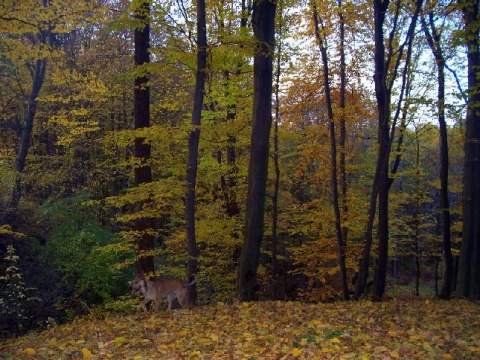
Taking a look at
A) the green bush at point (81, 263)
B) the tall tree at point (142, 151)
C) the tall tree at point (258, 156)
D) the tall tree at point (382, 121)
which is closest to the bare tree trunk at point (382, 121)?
the tall tree at point (382, 121)

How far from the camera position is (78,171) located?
19.5 m

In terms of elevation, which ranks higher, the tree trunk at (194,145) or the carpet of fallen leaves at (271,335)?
the tree trunk at (194,145)

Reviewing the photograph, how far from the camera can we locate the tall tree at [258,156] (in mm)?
8633

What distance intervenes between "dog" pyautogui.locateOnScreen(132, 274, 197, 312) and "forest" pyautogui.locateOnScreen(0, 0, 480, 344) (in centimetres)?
52

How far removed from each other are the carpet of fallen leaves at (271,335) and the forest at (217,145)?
47 cm

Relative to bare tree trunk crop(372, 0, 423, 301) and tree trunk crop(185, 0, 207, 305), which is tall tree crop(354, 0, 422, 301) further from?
tree trunk crop(185, 0, 207, 305)

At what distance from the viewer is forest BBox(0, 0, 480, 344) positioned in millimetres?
8820

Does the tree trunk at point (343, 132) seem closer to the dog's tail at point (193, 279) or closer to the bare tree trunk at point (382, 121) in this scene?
the bare tree trunk at point (382, 121)

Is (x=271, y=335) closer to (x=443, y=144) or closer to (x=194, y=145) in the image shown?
(x=194, y=145)

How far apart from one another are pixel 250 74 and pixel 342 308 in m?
7.11

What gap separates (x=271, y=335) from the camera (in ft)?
18.5

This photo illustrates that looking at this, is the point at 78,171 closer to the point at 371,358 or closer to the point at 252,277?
the point at 252,277

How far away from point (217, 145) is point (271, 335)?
647cm

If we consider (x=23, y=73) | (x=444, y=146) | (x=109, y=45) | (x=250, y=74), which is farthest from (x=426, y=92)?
(x=23, y=73)
